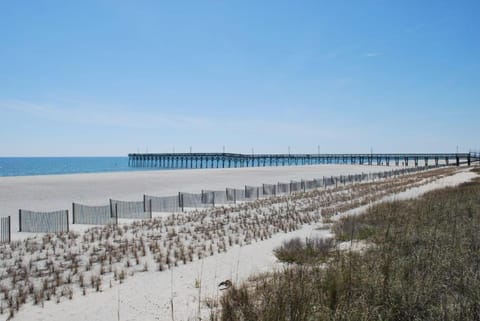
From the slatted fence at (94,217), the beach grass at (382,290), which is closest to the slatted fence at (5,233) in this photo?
the slatted fence at (94,217)

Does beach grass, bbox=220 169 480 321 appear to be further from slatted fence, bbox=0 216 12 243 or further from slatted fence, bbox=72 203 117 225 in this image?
slatted fence, bbox=72 203 117 225

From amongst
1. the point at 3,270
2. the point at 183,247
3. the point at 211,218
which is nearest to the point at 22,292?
the point at 3,270

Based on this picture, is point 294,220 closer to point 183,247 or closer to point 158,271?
point 183,247

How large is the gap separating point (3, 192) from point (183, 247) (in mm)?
24487

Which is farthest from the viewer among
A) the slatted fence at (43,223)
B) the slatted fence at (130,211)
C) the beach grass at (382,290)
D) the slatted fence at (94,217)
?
the slatted fence at (130,211)

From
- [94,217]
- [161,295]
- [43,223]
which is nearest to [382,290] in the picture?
[161,295]

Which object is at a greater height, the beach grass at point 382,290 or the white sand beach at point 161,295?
the beach grass at point 382,290

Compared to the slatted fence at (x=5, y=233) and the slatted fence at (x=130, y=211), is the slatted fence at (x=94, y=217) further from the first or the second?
the slatted fence at (x=5, y=233)

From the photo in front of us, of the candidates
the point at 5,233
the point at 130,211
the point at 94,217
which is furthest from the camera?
the point at 130,211

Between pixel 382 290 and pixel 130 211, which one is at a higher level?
pixel 382 290

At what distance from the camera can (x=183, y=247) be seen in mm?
10422

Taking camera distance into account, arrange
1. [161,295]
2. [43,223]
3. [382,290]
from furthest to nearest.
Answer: [43,223]
[161,295]
[382,290]

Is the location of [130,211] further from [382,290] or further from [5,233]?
[382,290]

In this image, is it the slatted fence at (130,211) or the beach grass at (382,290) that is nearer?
the beach grass at (382,290)
